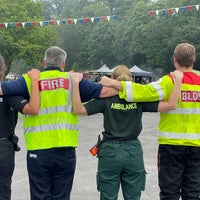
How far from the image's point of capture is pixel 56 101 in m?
3.75

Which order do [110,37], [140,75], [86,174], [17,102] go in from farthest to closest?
[110,37] → [140,75] → [86,174] → [17,102]

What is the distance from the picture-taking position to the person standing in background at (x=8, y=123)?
3.66m

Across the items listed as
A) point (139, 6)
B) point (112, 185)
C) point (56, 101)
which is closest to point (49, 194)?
point (112, 185)

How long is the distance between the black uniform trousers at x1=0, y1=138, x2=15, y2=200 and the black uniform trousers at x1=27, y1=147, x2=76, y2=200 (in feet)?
0.65

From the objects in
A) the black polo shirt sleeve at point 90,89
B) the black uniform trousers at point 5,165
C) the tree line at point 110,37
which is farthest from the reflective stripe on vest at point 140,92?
the tree line at point 110,37

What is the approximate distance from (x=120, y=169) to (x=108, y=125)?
44cm

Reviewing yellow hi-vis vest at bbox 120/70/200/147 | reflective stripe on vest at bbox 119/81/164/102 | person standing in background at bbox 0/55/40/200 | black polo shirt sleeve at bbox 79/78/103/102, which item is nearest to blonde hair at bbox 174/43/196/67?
yellow hi-vis vest at bbox 120/70/200/147

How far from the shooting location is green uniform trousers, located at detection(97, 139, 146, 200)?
150 inches

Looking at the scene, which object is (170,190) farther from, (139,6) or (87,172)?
(139,6)

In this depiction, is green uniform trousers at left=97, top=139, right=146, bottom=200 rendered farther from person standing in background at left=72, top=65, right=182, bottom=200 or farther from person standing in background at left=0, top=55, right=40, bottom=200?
person standing in background at left=0, top=55, right=40, bottom=200

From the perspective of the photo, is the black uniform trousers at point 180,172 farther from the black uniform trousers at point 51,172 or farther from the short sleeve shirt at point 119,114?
the black uniform trousers at point 51,172

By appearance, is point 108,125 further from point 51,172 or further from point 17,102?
point 17,102

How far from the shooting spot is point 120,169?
3.85 meters

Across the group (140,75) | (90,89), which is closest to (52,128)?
(90,89)
